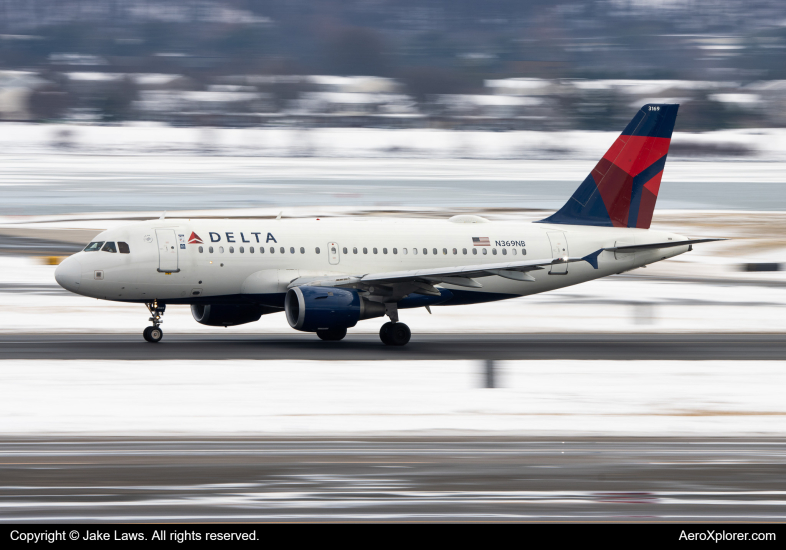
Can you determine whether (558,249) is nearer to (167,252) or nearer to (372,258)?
(372,258)

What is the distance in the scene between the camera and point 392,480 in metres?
15.9

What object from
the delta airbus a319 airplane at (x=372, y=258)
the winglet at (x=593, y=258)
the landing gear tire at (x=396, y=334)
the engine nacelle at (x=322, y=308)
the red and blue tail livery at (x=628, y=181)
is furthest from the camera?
the red and blue tail livery at (x=628, y=181)

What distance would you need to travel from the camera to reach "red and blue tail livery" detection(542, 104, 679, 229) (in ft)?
121

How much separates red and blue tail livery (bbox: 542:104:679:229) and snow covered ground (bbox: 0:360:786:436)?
876 centimetres

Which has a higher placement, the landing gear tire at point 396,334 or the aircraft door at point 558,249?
the aircraft door at point 558,249

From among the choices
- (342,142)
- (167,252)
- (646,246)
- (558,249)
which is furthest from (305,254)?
(342,142)

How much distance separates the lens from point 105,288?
31.5 metres

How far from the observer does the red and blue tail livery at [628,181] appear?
121 feet

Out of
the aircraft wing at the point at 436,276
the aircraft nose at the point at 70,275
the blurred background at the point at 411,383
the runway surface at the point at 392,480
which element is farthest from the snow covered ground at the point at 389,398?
the aircraft nose at the point at 70,275

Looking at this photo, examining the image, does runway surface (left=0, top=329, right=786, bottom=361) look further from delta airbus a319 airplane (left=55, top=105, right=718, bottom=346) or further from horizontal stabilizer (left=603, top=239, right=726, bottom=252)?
horizontal stabilizer (left=603, top=239, right=726, bottom=252)

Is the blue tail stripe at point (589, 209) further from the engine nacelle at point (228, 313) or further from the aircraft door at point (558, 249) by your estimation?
the engine nacelle at point (228, 313)

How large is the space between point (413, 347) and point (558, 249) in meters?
6.31

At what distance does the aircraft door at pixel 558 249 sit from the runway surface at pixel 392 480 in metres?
16.7

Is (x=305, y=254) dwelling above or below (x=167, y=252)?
below
